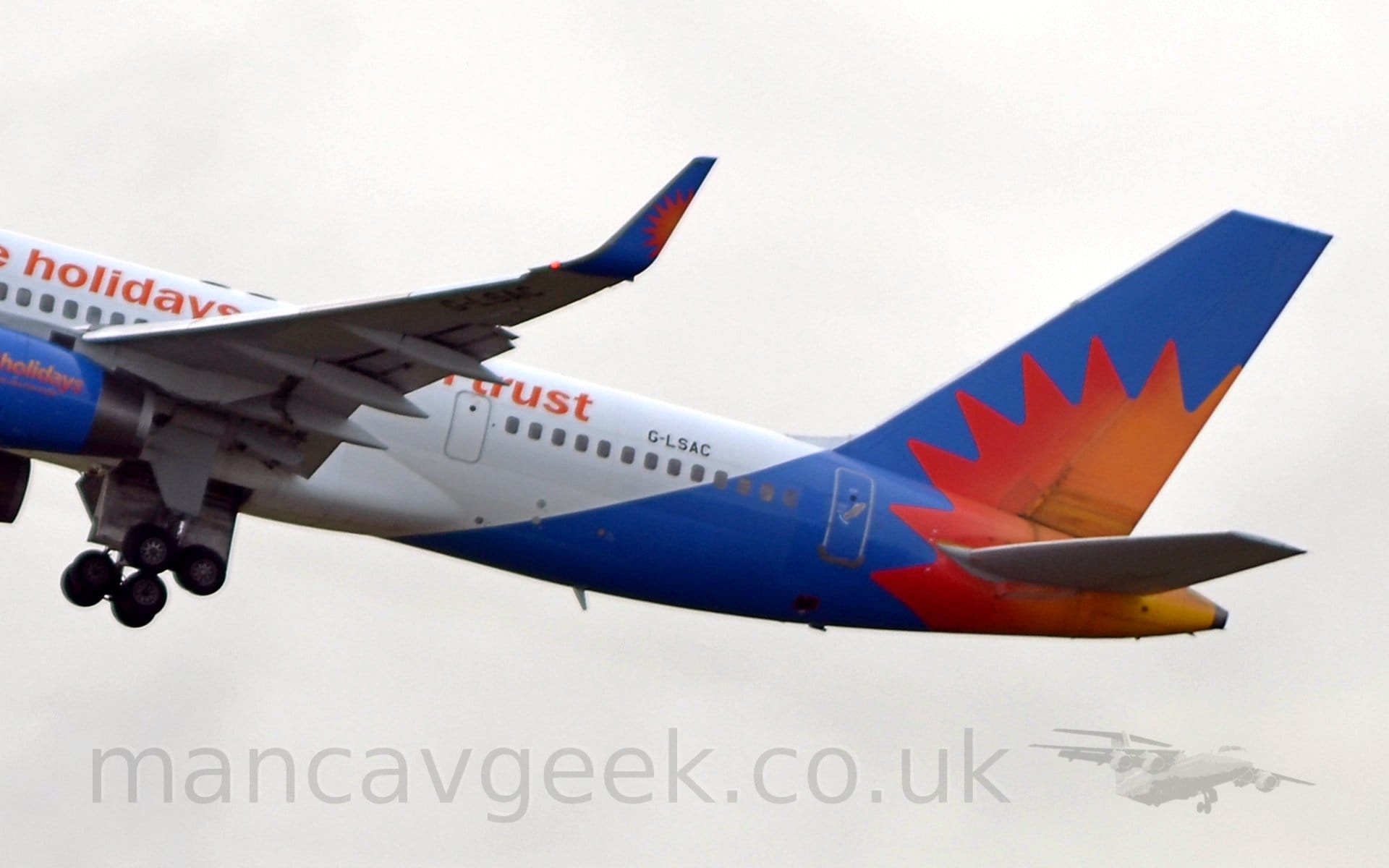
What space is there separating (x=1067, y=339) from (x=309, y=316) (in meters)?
11.5

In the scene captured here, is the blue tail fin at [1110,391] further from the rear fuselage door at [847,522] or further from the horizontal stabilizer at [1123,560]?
the horizontal stabilizer at [1123,560]

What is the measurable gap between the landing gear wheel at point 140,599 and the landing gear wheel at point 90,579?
0.67ft

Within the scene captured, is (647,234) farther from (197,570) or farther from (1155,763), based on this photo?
(1155,763)

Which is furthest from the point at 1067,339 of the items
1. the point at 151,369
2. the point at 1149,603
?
the point at 151,369

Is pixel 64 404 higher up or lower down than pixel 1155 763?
higher up

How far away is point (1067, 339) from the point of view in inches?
1181

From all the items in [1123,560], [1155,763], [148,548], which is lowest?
[148,548]

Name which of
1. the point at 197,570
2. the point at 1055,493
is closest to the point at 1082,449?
the point at 1055,493

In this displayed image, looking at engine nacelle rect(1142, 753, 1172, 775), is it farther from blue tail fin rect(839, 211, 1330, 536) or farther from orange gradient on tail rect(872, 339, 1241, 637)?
blue tail fin rect(839, 211, 1330, 536)

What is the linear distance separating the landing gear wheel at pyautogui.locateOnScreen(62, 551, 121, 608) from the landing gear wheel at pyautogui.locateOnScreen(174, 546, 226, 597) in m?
1.07

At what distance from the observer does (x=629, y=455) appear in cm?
2695

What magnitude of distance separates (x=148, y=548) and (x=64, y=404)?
266cm

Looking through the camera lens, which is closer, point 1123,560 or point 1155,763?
point 1123,560

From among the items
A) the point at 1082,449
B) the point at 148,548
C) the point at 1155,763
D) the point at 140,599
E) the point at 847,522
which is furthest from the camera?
the point at 1082,449
